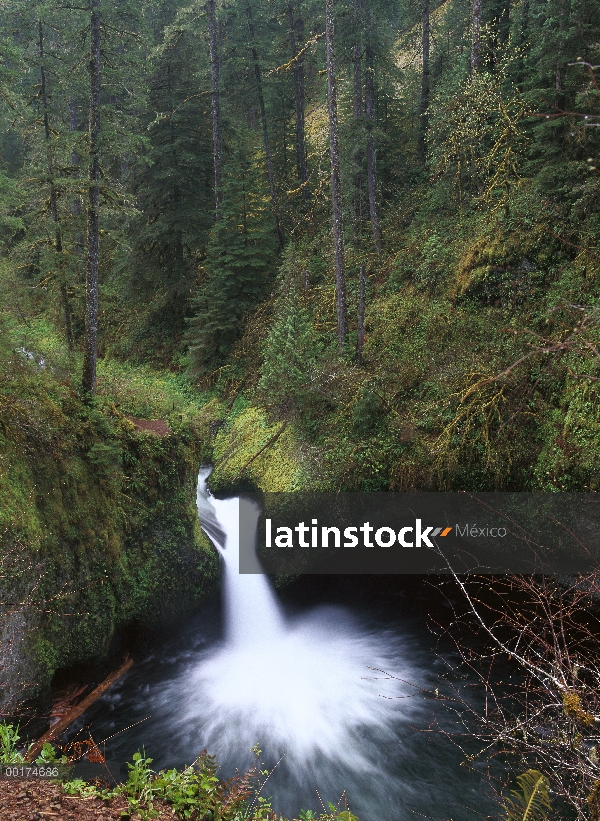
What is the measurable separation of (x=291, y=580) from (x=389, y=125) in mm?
17154

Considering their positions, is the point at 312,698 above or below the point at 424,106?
below

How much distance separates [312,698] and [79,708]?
13.8 feet

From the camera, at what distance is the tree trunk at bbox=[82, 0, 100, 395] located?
1040cm

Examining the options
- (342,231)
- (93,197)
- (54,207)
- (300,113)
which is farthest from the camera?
(300,113)

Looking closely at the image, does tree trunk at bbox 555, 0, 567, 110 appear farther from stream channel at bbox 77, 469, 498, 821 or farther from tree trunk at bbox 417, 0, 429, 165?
stream channel at bbox 77, 469, 498, 821

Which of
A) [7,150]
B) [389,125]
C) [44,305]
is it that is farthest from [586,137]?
[7,150]

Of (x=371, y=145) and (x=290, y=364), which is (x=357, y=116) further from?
(x=290, y=364)

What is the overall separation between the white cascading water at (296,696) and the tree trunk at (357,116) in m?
13.8

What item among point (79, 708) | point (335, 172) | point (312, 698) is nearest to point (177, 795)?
point (79, 708)

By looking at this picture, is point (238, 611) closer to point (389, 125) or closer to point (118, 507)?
point (118, 507)

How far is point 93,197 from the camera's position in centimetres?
1075

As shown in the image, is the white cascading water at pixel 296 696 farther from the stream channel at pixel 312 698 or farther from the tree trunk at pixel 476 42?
the tree trunk at pixel 476 42

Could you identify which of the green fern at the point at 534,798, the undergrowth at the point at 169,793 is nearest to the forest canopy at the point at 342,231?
the green fern at the point at 534,798
